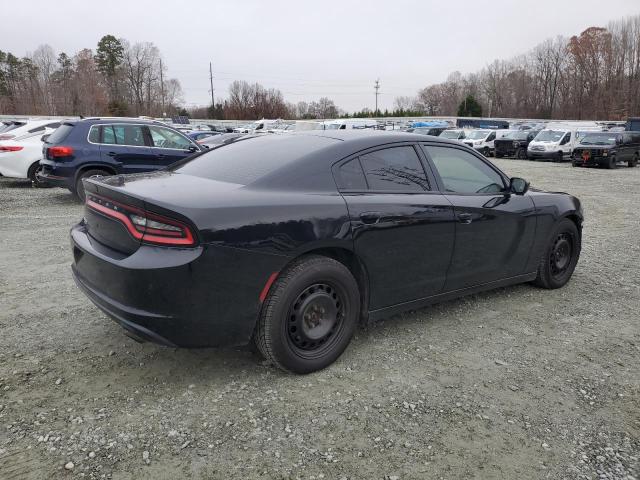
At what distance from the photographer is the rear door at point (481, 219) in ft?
13.2

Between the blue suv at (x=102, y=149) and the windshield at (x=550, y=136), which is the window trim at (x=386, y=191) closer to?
the blue suv at (x=102, y=149)

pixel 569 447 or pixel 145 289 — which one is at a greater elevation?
pixel 145 289

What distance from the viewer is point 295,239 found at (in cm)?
308

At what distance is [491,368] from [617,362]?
98 cm

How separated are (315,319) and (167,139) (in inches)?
312

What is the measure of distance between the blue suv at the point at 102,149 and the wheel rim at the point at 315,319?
731 centimetres

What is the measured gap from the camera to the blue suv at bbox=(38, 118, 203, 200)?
923cm

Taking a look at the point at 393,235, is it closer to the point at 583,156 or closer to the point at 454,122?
the point at 583,156

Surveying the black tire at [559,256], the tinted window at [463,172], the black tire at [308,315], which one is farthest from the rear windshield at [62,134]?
the black tire at [559,256]

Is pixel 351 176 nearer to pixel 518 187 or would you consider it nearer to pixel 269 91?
pixel 518 187

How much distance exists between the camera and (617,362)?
3.64m

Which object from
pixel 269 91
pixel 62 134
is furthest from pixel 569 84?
pixel 62 134

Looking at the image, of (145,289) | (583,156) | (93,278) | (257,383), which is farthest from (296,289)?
(583,156)

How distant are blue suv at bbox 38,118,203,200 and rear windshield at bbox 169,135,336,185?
608 centimetres
